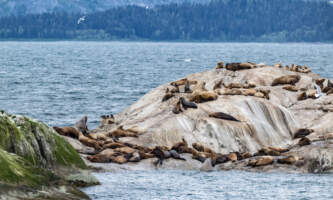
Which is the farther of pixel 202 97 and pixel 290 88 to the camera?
pixel 290 88

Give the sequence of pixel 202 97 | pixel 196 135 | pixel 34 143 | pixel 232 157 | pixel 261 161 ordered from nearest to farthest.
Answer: pixel 34 143 → pixel 261 161 → pixel 232 157 → pixel 196 135 → pixel 202 97

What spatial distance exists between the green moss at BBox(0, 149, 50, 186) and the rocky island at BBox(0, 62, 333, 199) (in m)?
0.10

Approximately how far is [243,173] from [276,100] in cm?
916

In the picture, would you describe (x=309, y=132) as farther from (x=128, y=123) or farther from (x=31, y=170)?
(x=31, y=170)

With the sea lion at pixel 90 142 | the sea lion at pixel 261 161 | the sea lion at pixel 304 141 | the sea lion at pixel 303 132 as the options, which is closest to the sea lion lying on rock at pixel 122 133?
the sea lion at pixel 90 142

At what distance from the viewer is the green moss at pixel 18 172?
547 inches

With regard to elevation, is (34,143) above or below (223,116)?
above

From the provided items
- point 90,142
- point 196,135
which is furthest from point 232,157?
point 90,142

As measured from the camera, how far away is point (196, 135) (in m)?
24.8

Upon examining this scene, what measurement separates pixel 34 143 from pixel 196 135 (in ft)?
31.0

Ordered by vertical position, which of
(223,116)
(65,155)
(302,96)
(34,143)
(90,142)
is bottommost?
(90,142)

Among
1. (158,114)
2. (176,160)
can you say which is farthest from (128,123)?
(176,160)

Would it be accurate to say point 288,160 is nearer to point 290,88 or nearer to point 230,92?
point 230,92

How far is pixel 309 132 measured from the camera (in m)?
26.3
